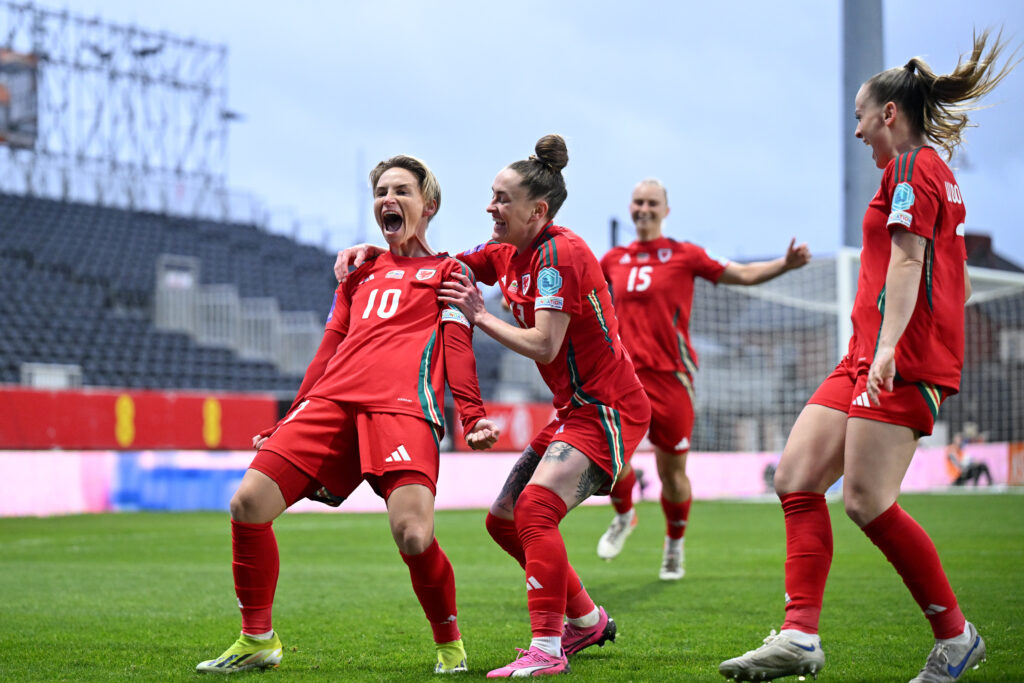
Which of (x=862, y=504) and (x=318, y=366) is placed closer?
(x=862, y=504)

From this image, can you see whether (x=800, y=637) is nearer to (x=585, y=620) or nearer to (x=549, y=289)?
(x=585, y=620)

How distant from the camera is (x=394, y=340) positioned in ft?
14.2

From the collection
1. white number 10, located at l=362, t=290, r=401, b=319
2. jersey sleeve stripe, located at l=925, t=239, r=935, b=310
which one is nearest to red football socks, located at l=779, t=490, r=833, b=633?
jersey sleeve stripe, located at l=925, t=239, r=935, b=310

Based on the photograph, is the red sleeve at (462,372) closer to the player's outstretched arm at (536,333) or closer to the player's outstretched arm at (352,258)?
the player's outstretched arm at (536,333)

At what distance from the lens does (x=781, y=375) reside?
72.3ft

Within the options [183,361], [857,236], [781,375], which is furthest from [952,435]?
[183,361]

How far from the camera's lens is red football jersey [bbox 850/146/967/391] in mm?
3691

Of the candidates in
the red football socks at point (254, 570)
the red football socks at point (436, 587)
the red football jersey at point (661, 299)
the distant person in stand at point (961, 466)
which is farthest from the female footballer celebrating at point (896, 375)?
the distant person in stand at point (961, 466)

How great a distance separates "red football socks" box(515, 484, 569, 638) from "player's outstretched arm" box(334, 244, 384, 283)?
119 centimetres

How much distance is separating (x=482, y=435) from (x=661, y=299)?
164 inches

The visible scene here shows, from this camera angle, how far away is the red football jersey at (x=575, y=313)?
4.26 metres

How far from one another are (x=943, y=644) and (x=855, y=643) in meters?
1.13

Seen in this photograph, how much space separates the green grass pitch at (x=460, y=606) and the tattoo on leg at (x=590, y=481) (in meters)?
0.66

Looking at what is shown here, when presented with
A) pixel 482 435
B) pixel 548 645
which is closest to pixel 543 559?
pixel 548 645
